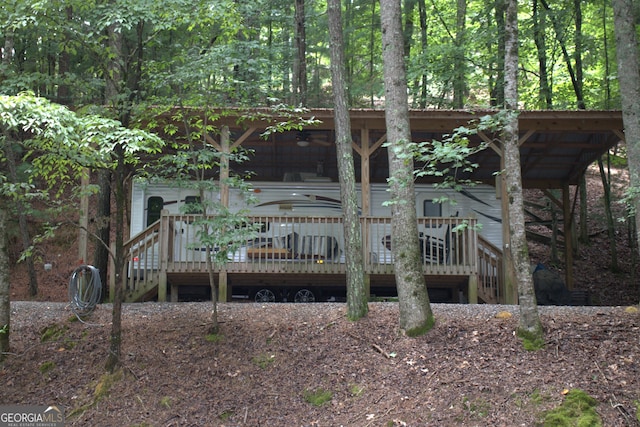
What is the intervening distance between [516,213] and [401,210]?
1.51 meters

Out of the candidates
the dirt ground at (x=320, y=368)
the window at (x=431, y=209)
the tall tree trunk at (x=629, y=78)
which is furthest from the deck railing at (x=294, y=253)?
the tall tree trunk at (x=629, y=78)

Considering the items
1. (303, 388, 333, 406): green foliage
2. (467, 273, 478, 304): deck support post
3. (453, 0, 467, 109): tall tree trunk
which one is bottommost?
(303, 388, 333, 406): green foliage

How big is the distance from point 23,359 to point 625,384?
7456 millimetres

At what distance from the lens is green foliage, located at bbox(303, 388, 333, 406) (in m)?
6.81

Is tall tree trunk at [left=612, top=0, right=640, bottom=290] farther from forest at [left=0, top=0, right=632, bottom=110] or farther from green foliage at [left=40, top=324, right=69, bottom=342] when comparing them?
green foliage at [left=40, top=324, right=69, bottom=342]

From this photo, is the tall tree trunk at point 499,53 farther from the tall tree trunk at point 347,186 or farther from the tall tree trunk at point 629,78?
the tall tree trunk at point 347,186

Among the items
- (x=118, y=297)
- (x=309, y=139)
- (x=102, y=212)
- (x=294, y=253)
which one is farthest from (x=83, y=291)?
(x=309, y=139)

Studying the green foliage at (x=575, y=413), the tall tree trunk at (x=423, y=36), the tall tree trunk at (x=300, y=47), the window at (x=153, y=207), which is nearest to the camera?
the green foliage at (x=575, y=413)

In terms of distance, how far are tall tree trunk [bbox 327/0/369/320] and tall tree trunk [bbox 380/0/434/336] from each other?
0.69 m

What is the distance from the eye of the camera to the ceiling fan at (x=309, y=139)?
41.7 ft

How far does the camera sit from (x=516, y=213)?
7.26 metres

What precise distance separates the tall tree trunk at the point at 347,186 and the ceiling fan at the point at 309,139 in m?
3.83

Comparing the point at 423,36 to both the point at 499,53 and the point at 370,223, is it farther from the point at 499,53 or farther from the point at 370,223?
Result: the point at 370,223

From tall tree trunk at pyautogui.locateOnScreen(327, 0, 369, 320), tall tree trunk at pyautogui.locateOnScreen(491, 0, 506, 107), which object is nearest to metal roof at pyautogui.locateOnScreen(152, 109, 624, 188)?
tall tree trunk at pyautogui.locateOnScreen(327, 0, 369, 320)
